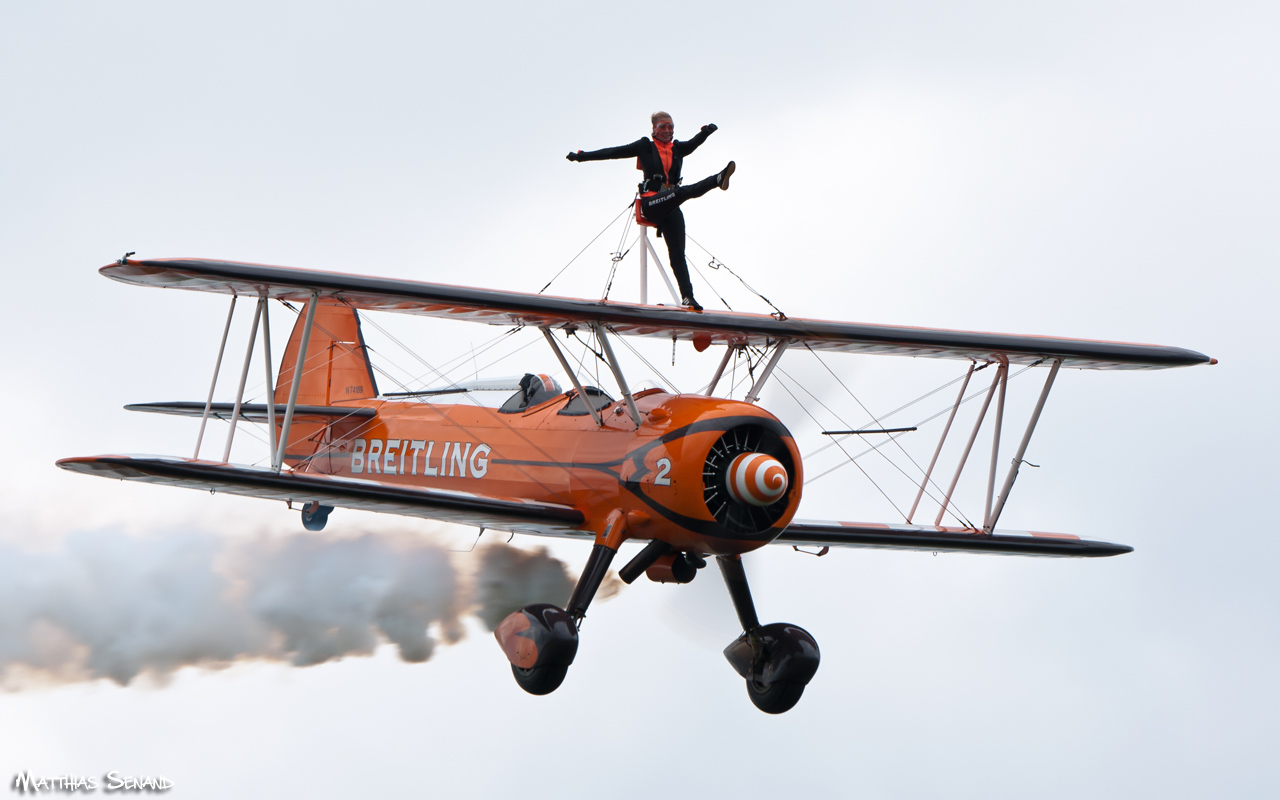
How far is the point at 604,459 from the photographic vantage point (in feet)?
39.2

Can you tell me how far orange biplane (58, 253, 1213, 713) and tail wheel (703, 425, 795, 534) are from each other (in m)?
0.01

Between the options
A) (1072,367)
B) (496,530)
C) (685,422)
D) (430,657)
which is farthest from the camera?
(430,657)

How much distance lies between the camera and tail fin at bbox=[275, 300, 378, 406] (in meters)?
17.3

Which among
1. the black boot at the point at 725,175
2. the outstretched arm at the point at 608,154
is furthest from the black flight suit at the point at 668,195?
the black boot at the point at 725,175

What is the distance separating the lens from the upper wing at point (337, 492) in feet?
36.2

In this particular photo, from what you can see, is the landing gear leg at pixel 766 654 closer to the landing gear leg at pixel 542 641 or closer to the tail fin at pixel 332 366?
the landing gear leg at pixel 542 641

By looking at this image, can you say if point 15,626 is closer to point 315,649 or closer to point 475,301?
point 315,649

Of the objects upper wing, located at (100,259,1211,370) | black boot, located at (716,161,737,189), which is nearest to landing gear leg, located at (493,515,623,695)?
upper wing, located at (100,259,1211,370)

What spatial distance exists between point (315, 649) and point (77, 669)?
8.22ft

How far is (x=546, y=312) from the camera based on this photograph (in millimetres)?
11461

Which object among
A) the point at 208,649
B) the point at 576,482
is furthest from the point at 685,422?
the point at 208,649

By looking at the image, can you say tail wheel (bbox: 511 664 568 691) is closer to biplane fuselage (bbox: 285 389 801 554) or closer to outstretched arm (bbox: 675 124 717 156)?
biplane fuselage (bbox: 285 389 801 554)

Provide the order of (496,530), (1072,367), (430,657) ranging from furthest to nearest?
(430,657) < (1072,367) < (496,530)

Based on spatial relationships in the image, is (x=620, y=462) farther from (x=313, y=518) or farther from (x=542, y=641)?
(x=313, y=518)
